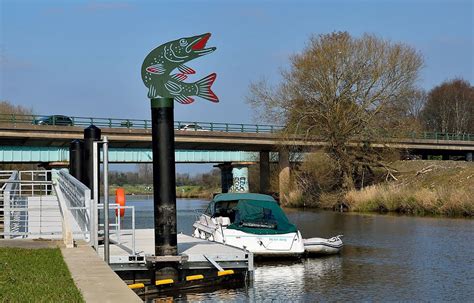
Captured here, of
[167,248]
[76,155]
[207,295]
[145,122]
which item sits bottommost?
[207,295]

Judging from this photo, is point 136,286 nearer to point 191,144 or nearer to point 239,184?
point 191,144

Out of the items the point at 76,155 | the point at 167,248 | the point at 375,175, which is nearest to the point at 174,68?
the point at 167,248

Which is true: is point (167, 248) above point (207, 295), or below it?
above

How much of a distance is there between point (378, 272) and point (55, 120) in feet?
133

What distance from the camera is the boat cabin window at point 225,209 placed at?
27009 millimetres

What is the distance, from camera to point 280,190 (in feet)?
210

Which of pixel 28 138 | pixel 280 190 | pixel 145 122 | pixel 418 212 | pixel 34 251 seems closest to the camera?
pixel 34 251

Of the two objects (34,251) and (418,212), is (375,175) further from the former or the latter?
(34,251)

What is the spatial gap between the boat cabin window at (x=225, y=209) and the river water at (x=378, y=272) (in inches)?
151

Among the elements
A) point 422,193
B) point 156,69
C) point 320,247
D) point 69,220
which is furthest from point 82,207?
point 422,193

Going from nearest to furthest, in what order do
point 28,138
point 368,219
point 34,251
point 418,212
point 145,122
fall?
1. point 34,251
2. point 368,219
3. point 418,212
4. point 28,138
5. point 145,122

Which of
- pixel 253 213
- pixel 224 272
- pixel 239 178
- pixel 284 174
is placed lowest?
pixel 224 272

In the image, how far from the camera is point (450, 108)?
375 ft

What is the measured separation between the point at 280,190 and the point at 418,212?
19.2m
